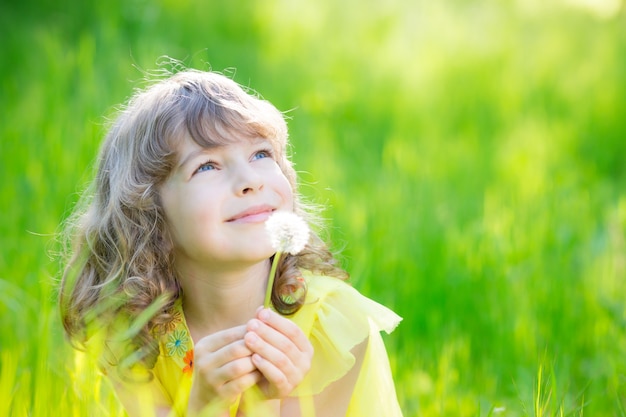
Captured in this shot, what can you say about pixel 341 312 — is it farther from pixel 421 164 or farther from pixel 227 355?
→ pixel 421 164

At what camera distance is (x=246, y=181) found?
179 centimetres

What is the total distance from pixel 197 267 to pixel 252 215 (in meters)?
0.27

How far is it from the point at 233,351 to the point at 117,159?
0.73 m

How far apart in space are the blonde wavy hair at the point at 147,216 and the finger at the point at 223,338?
286 millimetres

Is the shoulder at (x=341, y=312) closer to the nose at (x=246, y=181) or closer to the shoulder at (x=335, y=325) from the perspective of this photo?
the shoulder at (x=335, y=325)

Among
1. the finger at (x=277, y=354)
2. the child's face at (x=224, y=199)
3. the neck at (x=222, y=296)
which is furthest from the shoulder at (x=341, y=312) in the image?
the finger at (x=277, y=354)

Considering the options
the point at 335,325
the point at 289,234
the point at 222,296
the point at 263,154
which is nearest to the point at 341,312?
the point at 335,325

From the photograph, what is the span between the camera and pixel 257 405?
5.68ft

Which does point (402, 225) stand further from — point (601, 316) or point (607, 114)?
point (607, 114)

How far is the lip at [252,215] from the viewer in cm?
178

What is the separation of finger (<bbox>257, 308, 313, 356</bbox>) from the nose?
313 millimetres

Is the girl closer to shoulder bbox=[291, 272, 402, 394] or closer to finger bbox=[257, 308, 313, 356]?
shoulder bbox=[291, 272, 402, 394]

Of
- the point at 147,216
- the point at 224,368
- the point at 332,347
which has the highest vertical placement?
the point at 147,216

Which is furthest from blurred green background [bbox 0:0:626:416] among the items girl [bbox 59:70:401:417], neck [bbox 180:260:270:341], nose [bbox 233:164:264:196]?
nose [bbox 233:164:264:196]
